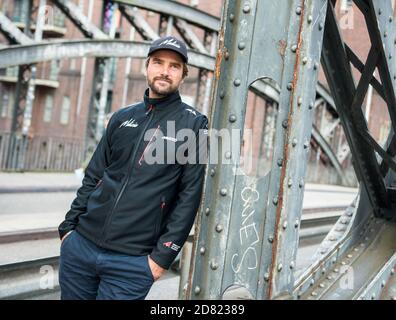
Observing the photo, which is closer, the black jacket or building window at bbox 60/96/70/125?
the black jacket

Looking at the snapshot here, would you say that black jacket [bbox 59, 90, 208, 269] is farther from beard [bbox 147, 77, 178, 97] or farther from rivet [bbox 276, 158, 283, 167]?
rivet [bbox 276, 158, 283, 167]

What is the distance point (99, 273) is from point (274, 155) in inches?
42.4

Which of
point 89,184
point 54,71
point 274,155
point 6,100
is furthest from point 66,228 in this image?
point 6,100

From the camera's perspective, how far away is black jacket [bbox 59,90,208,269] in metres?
2.45

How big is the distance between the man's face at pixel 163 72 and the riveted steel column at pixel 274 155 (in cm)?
40

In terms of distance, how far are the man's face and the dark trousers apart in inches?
34.0

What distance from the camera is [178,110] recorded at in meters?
2.60

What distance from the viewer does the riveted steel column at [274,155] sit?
85.4 inches

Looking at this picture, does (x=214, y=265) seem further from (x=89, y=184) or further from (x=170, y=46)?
(x=170, y=46)

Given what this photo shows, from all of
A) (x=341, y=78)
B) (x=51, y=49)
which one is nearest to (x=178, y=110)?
(x=341, y=78)

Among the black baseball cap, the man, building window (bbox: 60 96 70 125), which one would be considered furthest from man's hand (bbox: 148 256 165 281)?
building window (bbox: 60 96 70 125)
